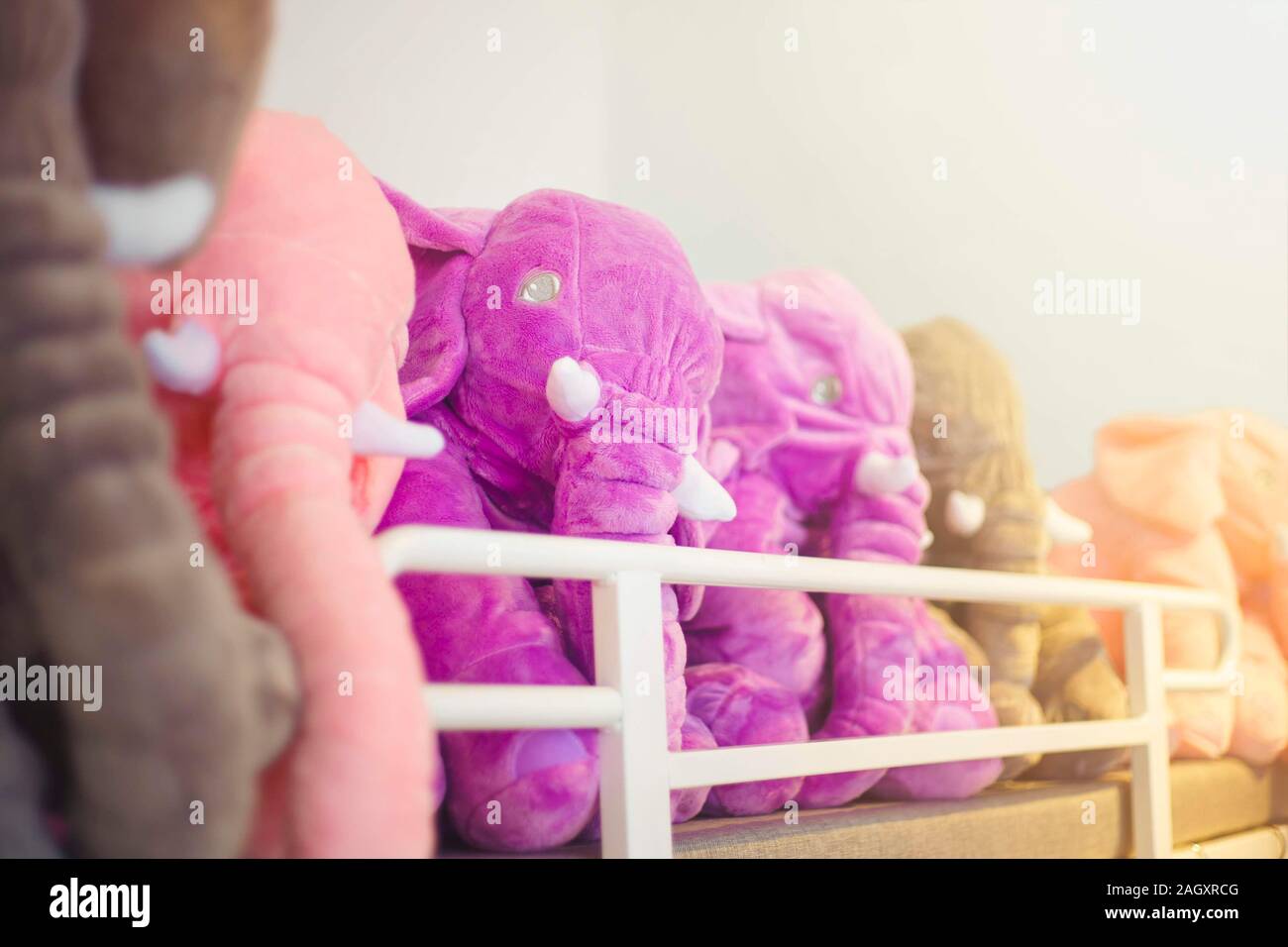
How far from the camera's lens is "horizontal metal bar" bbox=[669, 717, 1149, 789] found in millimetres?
979

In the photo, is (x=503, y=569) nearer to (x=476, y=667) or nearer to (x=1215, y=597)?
(x=476, y=667)

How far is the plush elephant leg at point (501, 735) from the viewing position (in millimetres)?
955

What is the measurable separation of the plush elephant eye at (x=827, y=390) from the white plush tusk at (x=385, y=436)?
2.46ft

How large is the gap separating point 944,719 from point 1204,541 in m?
0.70

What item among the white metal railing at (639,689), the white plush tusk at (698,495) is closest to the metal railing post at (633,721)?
the white metal railing at (639,689)

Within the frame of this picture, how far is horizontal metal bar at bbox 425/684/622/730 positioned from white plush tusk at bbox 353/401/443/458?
161 mm

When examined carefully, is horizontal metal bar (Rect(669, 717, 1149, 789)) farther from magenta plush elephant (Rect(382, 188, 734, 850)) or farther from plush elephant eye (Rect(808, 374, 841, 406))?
plush elephant eye (Rect(808, 374, 841, 406))

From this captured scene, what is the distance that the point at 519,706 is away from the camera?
2.62ft

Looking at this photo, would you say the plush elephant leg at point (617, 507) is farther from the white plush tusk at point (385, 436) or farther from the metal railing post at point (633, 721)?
the white plush tusk at point (385, 436)

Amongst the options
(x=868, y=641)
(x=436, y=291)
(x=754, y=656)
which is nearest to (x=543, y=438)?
(x=436, y=291)

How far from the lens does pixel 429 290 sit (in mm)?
1189

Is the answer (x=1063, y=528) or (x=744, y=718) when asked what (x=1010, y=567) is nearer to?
(x=1063, y=528)
